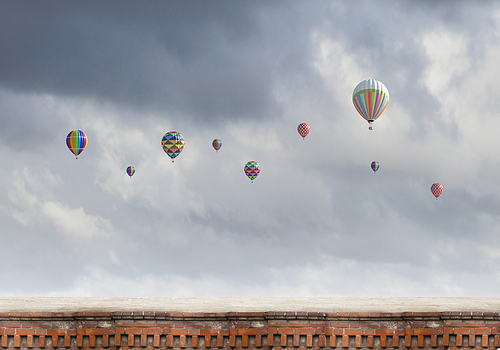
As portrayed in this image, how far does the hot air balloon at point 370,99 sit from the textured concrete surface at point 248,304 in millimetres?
24143

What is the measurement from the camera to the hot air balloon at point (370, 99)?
42031mm

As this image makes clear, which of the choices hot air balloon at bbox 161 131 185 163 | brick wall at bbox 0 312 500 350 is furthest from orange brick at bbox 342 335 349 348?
hot air balloon at bbox 161 131 185 163

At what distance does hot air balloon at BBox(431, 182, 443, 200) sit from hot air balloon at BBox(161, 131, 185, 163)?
25.1 metres

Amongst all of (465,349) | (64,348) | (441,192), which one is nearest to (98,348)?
(64,348)

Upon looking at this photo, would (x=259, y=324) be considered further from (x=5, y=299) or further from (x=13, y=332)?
(x=5, y=299)

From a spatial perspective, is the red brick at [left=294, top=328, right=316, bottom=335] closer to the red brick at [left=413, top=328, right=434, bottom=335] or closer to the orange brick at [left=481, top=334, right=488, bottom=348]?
the red brick at [left=413, top=328, right=434, bottom=335]

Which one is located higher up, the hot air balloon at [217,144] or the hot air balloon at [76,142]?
the hot air balloon at [217,144]

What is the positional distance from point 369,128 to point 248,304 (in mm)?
26293

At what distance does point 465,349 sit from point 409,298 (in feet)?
17.1

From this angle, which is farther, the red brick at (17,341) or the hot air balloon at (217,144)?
the hot air balloon at (217,144)

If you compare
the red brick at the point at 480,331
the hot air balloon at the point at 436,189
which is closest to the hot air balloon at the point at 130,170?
the hot air balloon at the point at 436,189

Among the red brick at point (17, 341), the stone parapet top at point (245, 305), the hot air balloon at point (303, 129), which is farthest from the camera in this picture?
the hot air balloon at point (303, 129)

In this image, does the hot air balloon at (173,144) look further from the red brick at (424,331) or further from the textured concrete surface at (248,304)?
the red brick at (424,331)

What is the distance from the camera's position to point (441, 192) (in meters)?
57.4
